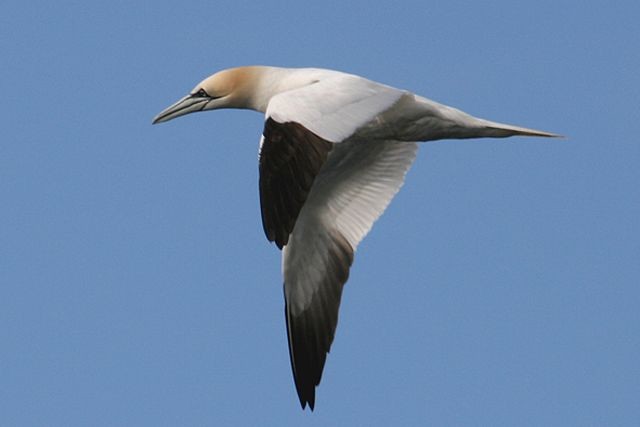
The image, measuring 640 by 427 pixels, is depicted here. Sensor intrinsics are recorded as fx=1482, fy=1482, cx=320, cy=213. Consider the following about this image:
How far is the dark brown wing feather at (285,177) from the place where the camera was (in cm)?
1010

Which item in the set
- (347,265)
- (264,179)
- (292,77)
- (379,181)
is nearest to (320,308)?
(347,265)

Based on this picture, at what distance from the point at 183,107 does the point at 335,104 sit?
2838mm

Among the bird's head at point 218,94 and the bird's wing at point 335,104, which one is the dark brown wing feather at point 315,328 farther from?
the bird's wing at point 335,104

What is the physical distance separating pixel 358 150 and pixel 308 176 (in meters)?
3.60

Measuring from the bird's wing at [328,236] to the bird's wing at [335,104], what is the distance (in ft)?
5.80

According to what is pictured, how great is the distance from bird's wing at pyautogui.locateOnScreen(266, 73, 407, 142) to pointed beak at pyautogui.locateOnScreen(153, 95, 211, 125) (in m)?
1.86

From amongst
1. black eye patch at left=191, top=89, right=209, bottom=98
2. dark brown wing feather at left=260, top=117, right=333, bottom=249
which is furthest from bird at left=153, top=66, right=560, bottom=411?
dark brown wing feather at left=260, top=117, right=333, bottom=249

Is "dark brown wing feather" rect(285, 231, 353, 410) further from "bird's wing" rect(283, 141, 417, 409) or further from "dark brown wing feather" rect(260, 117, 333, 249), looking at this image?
"dark brown wing feather" rect(260, 117, 333, 249)

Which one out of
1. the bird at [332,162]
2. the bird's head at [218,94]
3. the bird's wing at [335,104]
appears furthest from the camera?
the bird's head at [218,94]

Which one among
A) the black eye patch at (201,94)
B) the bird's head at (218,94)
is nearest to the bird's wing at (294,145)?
the bird's head at (218,94)

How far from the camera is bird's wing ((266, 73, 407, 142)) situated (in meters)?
10.5

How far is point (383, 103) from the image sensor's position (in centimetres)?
1145

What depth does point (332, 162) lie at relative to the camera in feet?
44.6

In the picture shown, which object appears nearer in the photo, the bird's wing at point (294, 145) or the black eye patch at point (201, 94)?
the bird's wing at point (294, 145)
